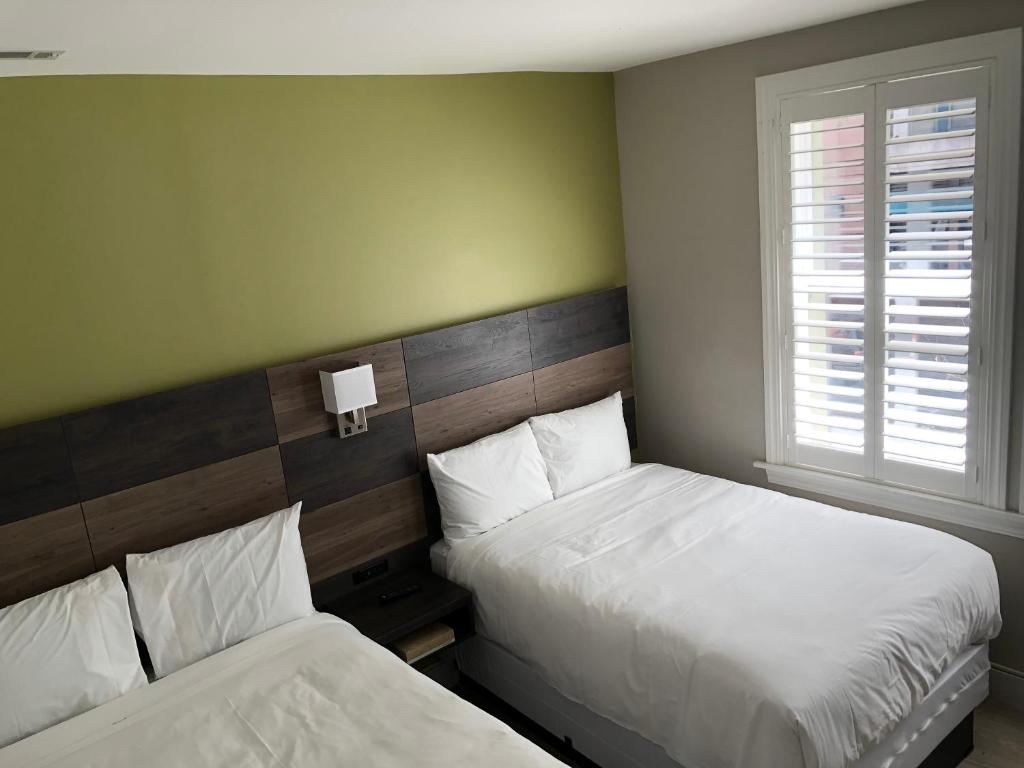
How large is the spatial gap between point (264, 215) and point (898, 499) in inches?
108

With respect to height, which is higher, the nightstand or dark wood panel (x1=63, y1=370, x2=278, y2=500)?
dark wood panel (x1=63, y1=370, x2=278, y2=500)

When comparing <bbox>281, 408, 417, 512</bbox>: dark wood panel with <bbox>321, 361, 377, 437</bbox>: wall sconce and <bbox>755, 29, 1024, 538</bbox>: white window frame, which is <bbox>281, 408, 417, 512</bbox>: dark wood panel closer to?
<bbox>321, 361, 377, 437</bbox>: wall sconce

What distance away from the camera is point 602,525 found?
331 cm

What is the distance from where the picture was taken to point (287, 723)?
7.61ft

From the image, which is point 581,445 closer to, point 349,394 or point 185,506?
point 349,394

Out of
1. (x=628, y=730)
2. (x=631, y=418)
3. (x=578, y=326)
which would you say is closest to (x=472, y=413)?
(x=578, y=326)

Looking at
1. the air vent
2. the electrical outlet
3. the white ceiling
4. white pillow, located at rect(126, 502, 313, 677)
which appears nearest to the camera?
the white ceiling

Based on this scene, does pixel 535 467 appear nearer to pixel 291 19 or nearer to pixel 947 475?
pixel 947 475

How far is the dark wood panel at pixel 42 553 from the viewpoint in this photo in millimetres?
2503

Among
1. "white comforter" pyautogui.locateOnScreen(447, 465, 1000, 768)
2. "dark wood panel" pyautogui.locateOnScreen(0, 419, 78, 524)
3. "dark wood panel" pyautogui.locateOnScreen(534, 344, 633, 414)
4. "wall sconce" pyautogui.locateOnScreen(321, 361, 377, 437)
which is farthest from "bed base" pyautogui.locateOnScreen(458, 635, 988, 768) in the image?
"dark wood panel" pyautogui.locateOnScreen(0, 419, 78, 524)

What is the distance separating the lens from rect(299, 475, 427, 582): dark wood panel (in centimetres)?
316

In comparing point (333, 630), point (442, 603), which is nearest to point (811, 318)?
point (442, 603)

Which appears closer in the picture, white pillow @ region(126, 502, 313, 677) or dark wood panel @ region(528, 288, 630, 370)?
white pillow @ region(126, 502, 313, 677)

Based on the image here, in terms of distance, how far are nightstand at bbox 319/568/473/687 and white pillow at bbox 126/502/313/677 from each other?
23 centimetres
